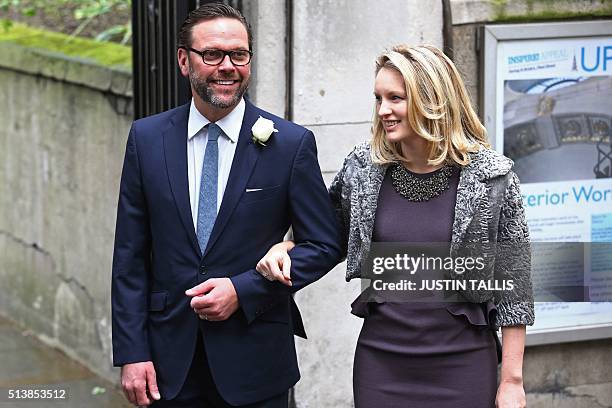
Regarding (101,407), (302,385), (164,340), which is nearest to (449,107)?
(164,340)

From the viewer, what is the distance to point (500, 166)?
4219 mm

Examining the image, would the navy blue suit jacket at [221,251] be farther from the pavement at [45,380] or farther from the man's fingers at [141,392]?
the pavement at [45,380]

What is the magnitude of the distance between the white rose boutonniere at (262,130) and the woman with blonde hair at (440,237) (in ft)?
1.17

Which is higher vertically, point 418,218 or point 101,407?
point 418,218

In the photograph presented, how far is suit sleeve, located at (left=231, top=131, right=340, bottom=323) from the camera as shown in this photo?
428cm

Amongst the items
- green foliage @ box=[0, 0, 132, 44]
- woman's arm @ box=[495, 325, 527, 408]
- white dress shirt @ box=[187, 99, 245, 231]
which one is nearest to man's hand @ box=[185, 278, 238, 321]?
white dress shirt @ box=[187, 99, 245, 231]

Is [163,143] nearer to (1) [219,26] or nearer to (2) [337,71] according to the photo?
(1) [219,26]

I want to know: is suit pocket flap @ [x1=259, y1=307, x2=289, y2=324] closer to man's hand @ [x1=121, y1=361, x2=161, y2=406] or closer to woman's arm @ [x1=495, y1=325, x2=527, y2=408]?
man's hand @ [x1=121, y1=361, x2=161, y2=406]

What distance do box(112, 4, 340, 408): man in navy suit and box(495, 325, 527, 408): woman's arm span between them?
64 centimetres

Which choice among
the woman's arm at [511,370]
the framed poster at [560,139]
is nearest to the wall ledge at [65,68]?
the framed poster at [560,139]

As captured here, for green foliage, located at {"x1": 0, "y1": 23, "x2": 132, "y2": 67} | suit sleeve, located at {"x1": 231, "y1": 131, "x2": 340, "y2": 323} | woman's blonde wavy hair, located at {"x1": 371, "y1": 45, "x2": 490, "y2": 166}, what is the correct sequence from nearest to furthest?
1. woman's blonde wavy hair, located at {"x1": 371, "y1": 45, "x2": 490, "y2": 166}
2. suit sleeve, located at {"x1": 231, "y1": 131, "x2": 340, "y2": 323}
3. green foliage, located at {"x1": 0, "y1": 23, "x2": 132, "y2": 67}

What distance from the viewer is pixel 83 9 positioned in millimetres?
10039

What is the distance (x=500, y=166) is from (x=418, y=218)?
307 mm

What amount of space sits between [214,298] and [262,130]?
1.90 feet
